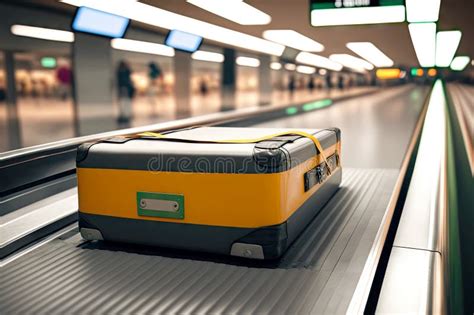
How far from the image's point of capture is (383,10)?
6918mm

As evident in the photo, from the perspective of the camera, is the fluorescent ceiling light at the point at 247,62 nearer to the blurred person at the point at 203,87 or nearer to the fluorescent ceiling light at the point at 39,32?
the blurred person at the point at 203,87

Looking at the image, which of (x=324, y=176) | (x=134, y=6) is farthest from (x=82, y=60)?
(x=324, y=176)

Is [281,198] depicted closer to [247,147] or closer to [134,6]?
[247,147]

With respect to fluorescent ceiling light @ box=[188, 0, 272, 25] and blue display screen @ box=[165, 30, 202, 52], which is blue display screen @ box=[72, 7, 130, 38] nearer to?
fluorescent ceiling light @ box=[188, 0, 272, 25]

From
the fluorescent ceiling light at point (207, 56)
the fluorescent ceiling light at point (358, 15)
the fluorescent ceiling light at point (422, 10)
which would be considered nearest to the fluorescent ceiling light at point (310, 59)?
the fluorescent ceiling light at point (207, 56)

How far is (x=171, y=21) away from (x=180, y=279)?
859 centimetres

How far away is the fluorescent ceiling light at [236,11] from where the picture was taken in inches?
308

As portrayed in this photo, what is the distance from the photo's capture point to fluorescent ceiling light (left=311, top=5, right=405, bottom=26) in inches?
273

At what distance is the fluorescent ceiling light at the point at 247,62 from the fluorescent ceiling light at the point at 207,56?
1593mm

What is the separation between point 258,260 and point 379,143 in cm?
578

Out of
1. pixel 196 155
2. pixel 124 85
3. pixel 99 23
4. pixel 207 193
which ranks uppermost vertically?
pixel 99 23

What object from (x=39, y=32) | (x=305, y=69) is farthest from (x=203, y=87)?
(x=39, y=32)

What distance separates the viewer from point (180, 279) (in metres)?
1.77

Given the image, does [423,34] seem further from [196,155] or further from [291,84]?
[291,84]
